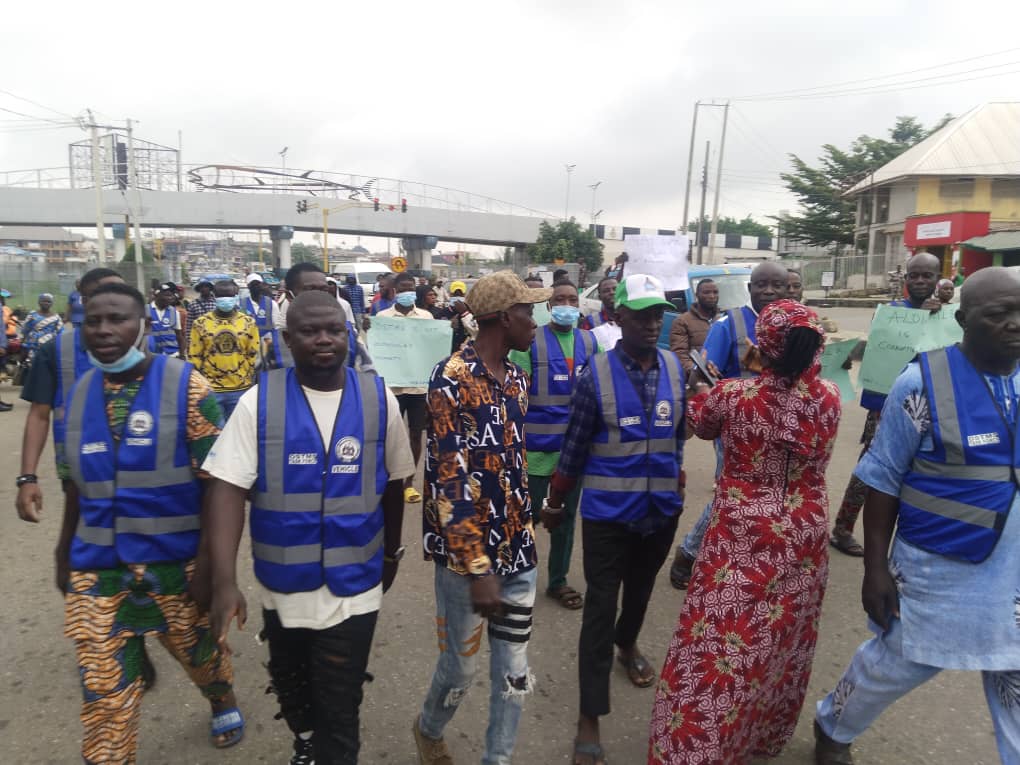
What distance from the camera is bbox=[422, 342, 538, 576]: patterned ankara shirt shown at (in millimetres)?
2363

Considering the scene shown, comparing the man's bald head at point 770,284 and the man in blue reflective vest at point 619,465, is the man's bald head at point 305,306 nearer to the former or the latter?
the man in blue reflective vest at point 619,465

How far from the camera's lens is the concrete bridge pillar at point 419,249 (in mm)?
53406

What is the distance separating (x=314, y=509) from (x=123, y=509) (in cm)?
74

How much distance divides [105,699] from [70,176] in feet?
178

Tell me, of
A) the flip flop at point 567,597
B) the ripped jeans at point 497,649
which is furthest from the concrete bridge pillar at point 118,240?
the ripped jeans at point 497,649

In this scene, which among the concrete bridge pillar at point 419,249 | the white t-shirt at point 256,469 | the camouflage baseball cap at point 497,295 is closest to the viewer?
the white t-shirt at point 256,469

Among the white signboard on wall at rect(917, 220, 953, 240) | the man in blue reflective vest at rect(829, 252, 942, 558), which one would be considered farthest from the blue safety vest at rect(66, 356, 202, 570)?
the white signboard on wall at rect(917, 220, 953, 240)

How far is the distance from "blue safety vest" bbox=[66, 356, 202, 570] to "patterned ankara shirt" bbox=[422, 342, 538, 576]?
2.87ft

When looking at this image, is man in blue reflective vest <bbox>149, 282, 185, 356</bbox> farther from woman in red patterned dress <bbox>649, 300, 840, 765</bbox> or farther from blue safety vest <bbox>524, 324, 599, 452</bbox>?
woman in red patterned dress <bbox>649, 300, 840, 765</bbox>

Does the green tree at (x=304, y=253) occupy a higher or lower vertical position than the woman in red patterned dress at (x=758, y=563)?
higher

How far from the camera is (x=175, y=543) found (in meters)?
2.46

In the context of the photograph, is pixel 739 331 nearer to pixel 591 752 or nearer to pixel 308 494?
pixel 591 752

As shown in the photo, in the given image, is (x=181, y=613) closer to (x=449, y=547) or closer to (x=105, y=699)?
(x=105, y=699)

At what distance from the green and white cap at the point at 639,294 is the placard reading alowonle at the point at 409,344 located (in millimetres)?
3467
